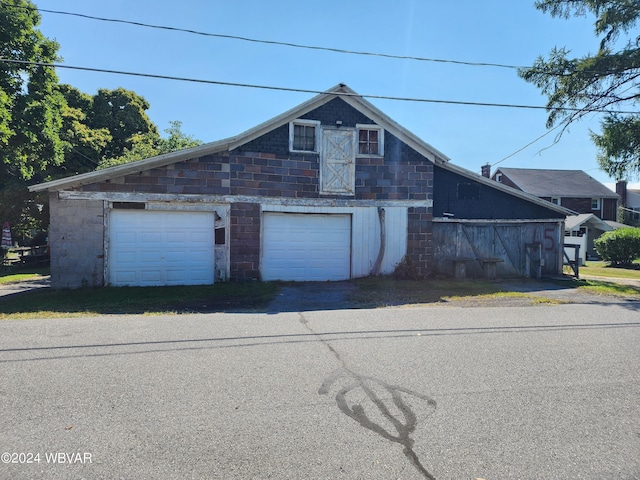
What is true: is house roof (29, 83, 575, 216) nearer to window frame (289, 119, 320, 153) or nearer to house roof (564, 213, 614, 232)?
window frame (289, 119, 320, 153)

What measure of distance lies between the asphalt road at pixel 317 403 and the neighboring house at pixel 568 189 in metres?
34.5

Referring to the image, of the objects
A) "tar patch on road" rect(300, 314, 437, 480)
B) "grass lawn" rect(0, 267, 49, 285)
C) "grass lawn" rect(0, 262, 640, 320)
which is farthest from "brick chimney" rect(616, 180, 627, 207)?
"grass lawn" rect(0, 267, 49, 285)

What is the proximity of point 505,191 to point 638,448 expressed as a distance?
1240cm

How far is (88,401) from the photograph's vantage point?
3.67 metres

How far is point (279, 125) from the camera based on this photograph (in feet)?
39.8

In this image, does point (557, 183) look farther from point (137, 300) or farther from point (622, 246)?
point (137, 300)

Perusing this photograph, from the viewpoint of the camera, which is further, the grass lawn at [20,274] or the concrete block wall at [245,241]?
the grass lawn at [20,274]

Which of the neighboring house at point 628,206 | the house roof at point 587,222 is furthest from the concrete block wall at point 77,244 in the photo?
the neighboring house at point 628,206

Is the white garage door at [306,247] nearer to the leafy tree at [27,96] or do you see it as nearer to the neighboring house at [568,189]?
the leafy tree at [27,96]

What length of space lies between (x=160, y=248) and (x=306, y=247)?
14.5 feet

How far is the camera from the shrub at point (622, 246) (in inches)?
944

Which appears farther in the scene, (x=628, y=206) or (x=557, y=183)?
(x=628, y=206)

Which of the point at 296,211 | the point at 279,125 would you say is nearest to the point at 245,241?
the point at 296,211

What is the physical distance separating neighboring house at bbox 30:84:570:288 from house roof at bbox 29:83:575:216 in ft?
0.13
